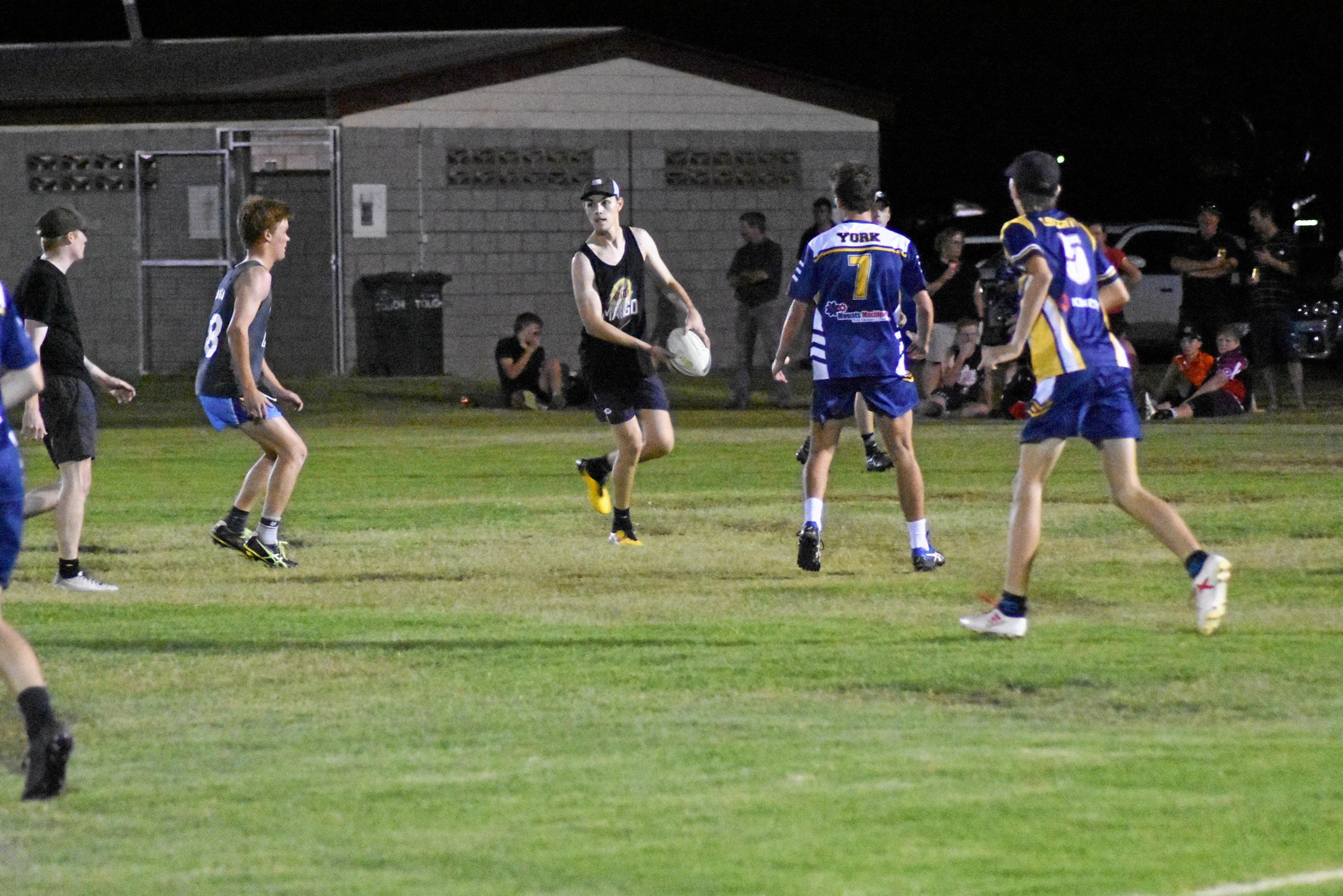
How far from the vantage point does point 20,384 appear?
19.6ft

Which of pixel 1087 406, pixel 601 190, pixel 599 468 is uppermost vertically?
pixel 601 190

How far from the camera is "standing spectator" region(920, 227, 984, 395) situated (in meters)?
20.3

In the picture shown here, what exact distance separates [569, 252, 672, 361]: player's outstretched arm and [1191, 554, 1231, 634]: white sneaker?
360 centimetres

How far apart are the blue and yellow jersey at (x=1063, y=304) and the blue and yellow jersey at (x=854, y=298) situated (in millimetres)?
1893

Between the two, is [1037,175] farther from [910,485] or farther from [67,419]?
[67,419]

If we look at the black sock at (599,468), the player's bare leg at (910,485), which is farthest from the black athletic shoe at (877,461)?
the player's bare leg at (910,485)

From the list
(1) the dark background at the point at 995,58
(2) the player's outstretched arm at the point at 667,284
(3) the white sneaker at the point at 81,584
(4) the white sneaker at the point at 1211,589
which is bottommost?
(3) the white sneaker at the point at 81,584

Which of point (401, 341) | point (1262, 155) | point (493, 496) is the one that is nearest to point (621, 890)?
point (493, 496)

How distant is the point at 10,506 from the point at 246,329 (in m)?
4.35

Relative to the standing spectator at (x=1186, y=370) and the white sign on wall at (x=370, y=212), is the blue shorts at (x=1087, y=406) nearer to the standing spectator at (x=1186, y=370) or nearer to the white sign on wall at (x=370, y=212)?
the standing spectator at (x=1186, y=370)

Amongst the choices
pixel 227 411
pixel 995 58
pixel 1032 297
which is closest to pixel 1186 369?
pixel 227 411

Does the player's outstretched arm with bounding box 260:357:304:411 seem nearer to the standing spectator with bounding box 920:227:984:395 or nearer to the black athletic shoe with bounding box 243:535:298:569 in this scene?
the black athletic shoe with bounding box 243:535:298:569

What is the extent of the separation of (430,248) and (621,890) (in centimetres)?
2245

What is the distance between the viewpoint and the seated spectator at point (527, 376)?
22422 mm
